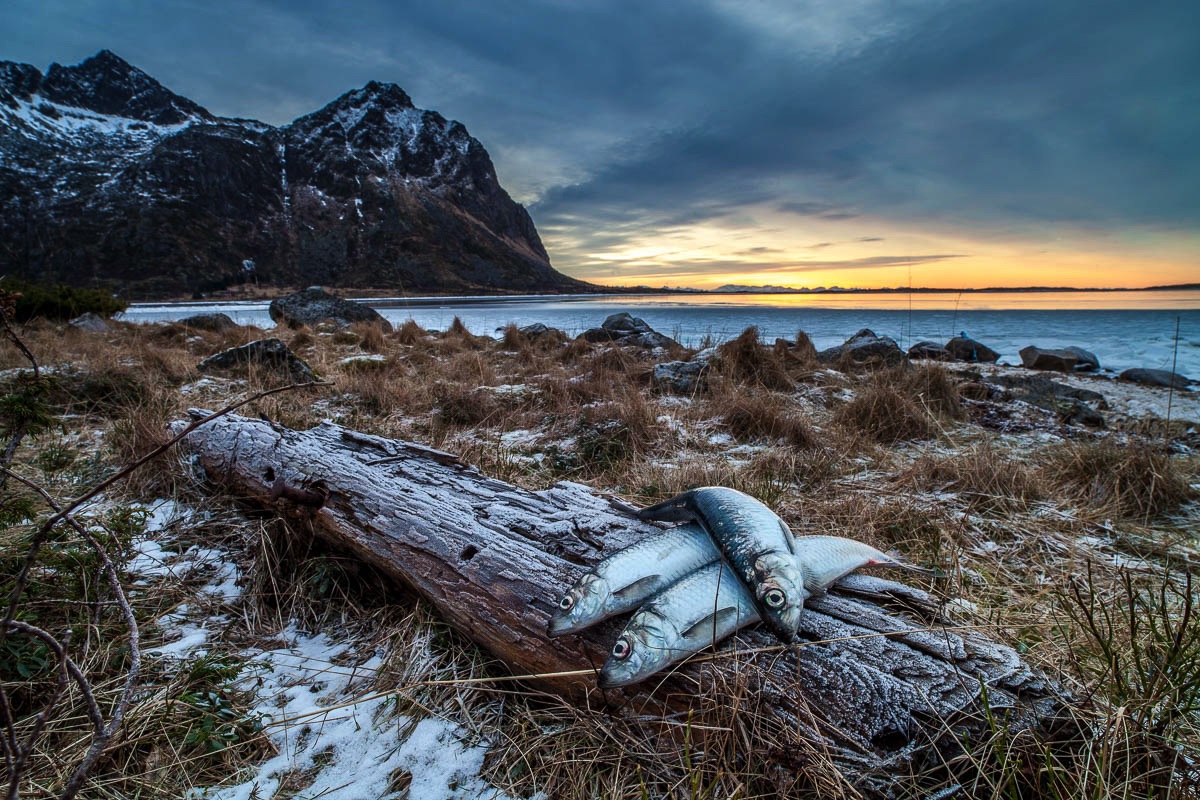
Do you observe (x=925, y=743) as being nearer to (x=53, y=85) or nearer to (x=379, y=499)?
(x=379, y=499)

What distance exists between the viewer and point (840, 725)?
148 cm

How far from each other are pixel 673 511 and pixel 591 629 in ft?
2.48

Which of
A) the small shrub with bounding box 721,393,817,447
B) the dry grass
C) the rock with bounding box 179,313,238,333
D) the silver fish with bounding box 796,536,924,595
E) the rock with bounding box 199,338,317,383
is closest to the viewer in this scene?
the dry grass

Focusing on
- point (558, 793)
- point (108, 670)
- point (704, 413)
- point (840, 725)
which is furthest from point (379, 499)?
point (704, 413)

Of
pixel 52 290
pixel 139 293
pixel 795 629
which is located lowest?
pixel 795 629

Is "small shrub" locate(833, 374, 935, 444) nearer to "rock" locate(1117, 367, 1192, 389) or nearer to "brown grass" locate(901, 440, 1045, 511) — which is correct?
"brown grass" locate(901, 440, 1045, 511)

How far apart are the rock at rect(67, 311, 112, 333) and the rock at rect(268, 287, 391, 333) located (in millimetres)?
4616

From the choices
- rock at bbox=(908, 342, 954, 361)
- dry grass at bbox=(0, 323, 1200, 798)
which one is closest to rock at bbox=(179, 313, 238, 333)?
dry grass at bbox=(0, 323, 1200, 798)

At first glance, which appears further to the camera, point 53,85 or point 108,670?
point 53,85

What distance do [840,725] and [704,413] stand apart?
4.52m

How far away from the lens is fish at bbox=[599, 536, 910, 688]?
1528 mm

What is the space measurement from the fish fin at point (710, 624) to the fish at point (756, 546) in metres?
0.11

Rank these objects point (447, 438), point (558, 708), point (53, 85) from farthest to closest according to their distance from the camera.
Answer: point (53, 85) < point (447, 438) < point (558, 708)

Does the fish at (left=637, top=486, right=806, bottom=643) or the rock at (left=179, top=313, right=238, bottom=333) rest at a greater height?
the rock at (left=179, top=313, right=238, bottom=333)
